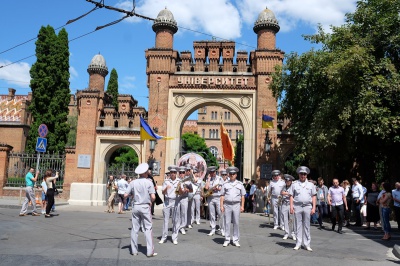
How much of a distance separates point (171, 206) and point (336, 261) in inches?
160

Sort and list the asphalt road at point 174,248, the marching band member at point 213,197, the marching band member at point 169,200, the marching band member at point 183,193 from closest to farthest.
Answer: the asphalt road at point 174,248 < the marching band member at point 169,200 < the marching band member at point 183,193 < the marching band member at point 213,197

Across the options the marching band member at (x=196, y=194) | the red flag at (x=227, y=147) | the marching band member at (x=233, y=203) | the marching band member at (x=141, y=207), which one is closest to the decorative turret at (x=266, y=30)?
the red flag at (x=227, y=147)

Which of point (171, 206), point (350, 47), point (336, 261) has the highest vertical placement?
point (350, 47)

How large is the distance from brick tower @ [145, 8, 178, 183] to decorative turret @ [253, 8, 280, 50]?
5.33m

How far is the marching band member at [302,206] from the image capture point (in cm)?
876

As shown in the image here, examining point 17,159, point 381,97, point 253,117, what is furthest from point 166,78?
point 381,97

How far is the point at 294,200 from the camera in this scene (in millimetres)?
9039

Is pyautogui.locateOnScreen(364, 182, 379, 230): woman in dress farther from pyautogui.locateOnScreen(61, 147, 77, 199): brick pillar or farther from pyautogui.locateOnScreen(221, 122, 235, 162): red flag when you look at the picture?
pyautogui.locateOnScreen(61, 147, 77, 199): brick pillar

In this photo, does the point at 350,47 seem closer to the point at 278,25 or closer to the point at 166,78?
the point at 278,25

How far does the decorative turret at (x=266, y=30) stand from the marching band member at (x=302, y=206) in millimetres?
15379

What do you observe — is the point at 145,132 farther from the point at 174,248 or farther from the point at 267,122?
the point at 174,248

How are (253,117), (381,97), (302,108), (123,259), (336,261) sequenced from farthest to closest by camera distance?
(253,117) → (302,108) → (381,97) → (336,261) → (123,259)

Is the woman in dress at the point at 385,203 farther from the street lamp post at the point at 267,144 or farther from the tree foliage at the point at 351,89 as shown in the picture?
the street lamp post at the point at 267,144

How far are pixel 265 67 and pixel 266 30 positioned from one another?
2536 millimetres
